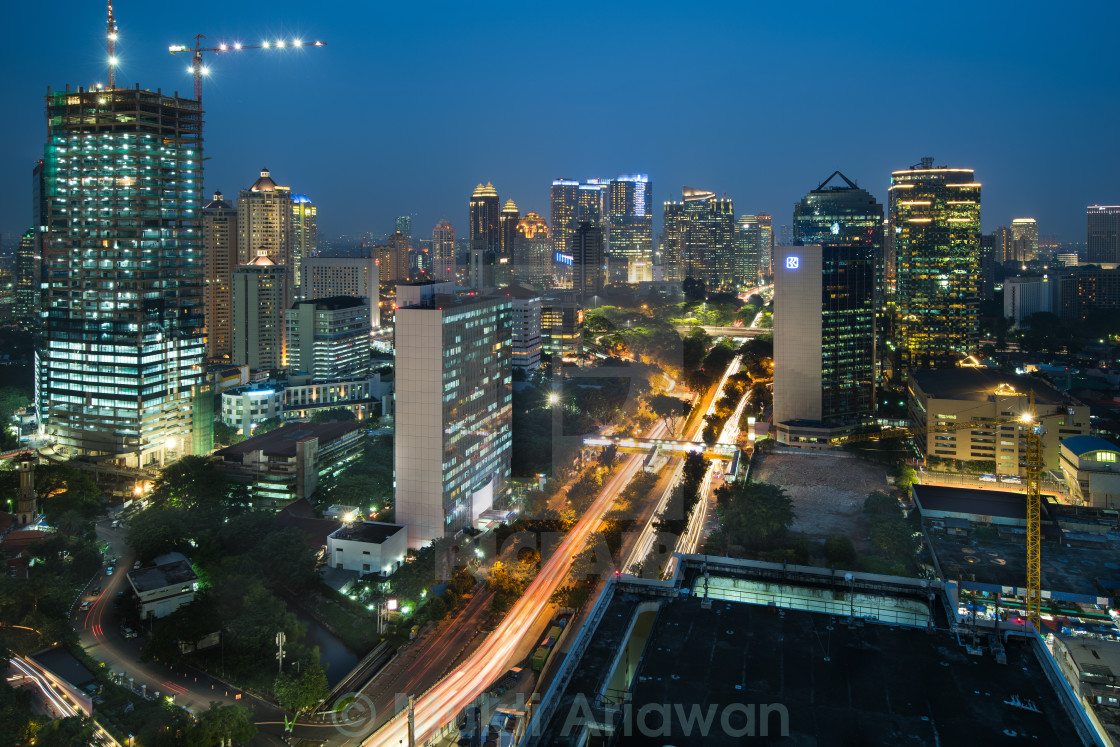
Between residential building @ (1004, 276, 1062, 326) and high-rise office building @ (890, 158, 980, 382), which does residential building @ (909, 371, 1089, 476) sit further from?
residential building @ (1004, 276, 1062, 326)

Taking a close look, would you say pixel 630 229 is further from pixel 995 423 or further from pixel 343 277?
pixel 995 423

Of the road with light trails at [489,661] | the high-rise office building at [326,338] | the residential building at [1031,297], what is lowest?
the road with light trails at [489,661]

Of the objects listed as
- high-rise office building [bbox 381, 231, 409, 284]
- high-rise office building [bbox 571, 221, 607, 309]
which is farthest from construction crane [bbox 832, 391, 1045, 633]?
high-rise office building [bbox 381, 231, 409, 284]

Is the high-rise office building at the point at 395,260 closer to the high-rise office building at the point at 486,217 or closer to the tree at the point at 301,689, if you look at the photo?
the high-rise office building at the point at 486,217

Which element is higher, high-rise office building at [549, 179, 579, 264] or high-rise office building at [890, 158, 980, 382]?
high-rise office building at [549, 179, 579, 264]

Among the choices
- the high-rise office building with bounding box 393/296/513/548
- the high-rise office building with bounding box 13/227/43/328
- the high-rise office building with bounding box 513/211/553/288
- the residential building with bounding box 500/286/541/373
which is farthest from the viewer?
the high-rise office building with bounding box 513/211/553/288

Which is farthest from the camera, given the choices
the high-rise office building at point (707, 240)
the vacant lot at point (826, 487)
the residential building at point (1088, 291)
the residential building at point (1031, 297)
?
the high-rise office building at point (707, 240)

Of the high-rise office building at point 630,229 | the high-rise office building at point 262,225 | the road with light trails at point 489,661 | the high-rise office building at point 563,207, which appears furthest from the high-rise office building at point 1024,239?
the road with light trails at point 489,661

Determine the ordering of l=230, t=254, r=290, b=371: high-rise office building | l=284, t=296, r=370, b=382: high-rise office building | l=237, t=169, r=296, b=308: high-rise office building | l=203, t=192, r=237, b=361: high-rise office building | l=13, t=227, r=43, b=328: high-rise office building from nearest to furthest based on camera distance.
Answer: l=284, t=296, r=370, b=382: high-rise office building < l=230, t=254, r=290, b=371: high-rise office building < l=203, t=192, r=237, b=361: high-rise office building < l=13, t=227, r=43, b=328: high-rise office building < l=237, t=169, r=296, b=308: high-rise office building
